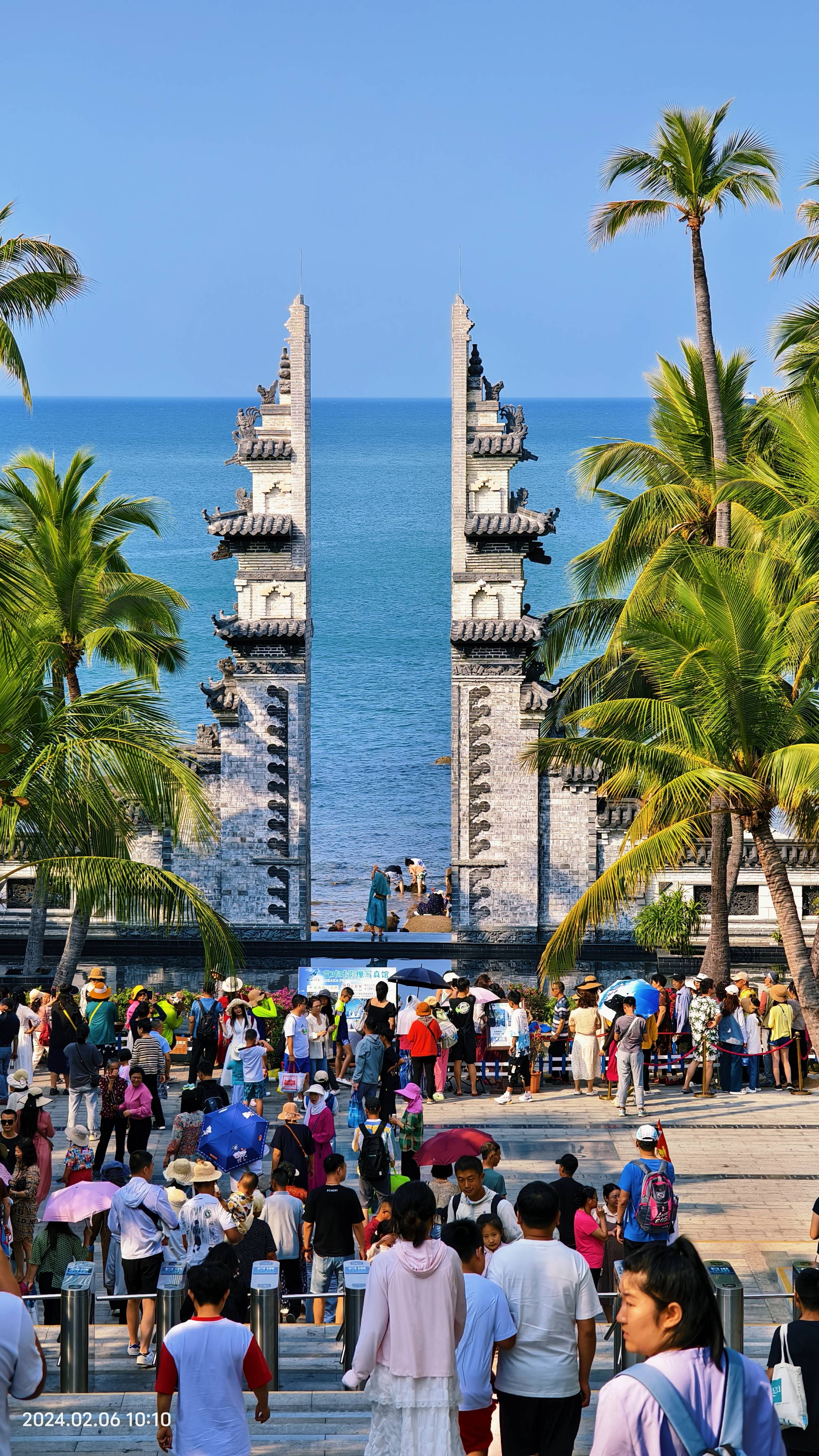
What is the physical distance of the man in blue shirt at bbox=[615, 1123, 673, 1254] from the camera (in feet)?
42.2

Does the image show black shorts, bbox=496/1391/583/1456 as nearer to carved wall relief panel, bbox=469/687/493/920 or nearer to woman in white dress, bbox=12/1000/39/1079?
woman in white dress, bbox=12/1000/39/1079

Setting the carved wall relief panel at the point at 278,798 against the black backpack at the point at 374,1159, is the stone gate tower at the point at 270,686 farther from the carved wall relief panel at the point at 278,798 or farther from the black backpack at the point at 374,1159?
the black backpack at the point at 374,1159

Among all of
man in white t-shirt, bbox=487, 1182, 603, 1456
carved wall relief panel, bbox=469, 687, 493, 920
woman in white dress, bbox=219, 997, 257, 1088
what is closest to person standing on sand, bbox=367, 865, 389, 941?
carved wall relief panel, bbox=469, 687, 493, 920

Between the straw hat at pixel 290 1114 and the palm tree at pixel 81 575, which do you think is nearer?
the straw hat at pixel 290 1114

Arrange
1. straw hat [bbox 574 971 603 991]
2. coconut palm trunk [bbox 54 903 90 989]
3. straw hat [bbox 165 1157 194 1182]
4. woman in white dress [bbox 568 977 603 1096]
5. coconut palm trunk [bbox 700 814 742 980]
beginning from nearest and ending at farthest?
straw hat [bbox 165 1157 194 1182]
woman in white dress [bbox 568 977 603 1096]
straw hat [bbox 574 971 603 991]
coconut palm trunk [bbox 54 903 90 989]
coconut palm trunk [bbox 700 814 742 980]

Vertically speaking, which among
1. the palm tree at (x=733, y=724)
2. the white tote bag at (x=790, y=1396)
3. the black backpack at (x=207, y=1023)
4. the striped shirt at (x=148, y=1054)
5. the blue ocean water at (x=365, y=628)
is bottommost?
the white tote bag at (x=790, y=1396)

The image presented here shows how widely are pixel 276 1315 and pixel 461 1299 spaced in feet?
11.5

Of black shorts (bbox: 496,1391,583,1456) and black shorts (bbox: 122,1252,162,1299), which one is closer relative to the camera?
black shorts (bbox: 496,1391,583,1456)

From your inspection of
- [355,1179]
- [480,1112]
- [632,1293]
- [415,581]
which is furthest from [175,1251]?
[415,581]

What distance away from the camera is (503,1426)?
814cm

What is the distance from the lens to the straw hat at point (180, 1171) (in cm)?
1271

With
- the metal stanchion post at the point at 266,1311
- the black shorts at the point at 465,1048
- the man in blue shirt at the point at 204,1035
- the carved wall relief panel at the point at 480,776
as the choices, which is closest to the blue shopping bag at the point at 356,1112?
the man in blue shirt at the point at 204,1035

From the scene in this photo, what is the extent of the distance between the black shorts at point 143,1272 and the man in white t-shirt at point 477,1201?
7.52 ft

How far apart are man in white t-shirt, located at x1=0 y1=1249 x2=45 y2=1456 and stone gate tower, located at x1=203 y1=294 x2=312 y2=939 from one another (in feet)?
69.5
